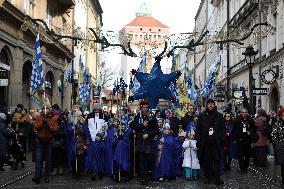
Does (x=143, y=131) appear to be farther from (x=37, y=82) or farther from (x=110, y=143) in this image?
(x=37, y=82)

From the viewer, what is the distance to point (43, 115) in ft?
40.7

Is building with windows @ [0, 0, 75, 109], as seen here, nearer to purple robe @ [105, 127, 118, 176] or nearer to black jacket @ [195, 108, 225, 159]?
purple robe @ [105, 127, 118, 176]

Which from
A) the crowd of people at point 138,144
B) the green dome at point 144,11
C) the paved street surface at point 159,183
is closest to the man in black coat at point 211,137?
the crowd of people at point 138,144

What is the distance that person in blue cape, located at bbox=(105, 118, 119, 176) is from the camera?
1272 centimetres

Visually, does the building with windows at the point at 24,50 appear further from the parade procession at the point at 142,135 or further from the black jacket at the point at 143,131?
the black jacket at the point at 143,131

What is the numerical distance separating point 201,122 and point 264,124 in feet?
14.6

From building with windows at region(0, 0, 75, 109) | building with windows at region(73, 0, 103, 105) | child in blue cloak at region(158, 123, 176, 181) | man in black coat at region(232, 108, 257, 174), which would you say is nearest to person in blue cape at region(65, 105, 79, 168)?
child in blue cloak at region(158, 123, 176, 181)

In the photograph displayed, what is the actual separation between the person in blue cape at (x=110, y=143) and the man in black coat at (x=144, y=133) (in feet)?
2.74

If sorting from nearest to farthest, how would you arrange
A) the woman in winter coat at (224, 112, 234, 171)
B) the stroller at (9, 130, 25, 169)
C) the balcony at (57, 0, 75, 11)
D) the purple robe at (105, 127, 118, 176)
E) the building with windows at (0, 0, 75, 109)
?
the purple robe at (105, 127, 118, 176), the woman in winter coat at (224, 112, 234, 171), the stroller at (9, 130, 25, 169), the building with windows at (0, 0, 75, 109), the balcony at (57, 0, 75, 11)

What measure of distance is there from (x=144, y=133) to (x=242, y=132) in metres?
3.48

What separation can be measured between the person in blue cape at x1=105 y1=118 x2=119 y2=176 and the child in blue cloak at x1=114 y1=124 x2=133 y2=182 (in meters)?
0.28

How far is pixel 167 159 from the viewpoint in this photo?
12672 millimetres

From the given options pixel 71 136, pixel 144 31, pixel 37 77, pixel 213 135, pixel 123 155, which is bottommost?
pixel 123 155

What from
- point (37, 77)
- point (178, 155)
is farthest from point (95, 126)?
point (37, 77)
